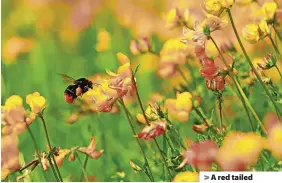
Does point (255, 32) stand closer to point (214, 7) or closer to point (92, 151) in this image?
point (214, 7)

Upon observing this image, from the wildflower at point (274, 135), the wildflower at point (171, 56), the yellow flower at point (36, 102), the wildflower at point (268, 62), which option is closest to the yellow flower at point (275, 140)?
the wildflower at point (274, 135)

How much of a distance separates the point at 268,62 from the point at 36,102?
426mm

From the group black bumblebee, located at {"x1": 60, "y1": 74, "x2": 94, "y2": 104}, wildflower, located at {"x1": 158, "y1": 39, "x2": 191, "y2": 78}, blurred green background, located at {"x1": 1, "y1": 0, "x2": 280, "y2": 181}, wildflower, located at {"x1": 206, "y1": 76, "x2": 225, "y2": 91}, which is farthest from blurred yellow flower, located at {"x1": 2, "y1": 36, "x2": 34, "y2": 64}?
wildflower, located at {"x1": 206, "y1": 76, "x2": 225, "y2": 91}

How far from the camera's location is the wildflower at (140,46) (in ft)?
4.84

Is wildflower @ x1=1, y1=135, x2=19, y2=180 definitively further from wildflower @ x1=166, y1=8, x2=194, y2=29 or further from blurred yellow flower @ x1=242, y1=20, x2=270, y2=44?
blurred yellow flower @ x1=242, y1=20, x2=270, y2=44

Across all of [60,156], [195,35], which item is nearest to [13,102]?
[60,156]

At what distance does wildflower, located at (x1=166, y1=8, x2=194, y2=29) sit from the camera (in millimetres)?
1460

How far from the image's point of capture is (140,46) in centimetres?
148

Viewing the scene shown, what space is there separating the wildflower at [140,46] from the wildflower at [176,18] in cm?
5

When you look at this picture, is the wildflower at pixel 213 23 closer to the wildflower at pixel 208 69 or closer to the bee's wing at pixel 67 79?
the wildflower at pixel 208 69

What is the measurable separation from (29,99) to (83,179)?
179 mm

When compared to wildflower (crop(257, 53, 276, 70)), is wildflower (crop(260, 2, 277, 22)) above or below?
above

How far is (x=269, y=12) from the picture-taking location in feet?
4.71

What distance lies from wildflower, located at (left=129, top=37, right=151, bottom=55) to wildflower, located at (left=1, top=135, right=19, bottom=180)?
10.7 inches
